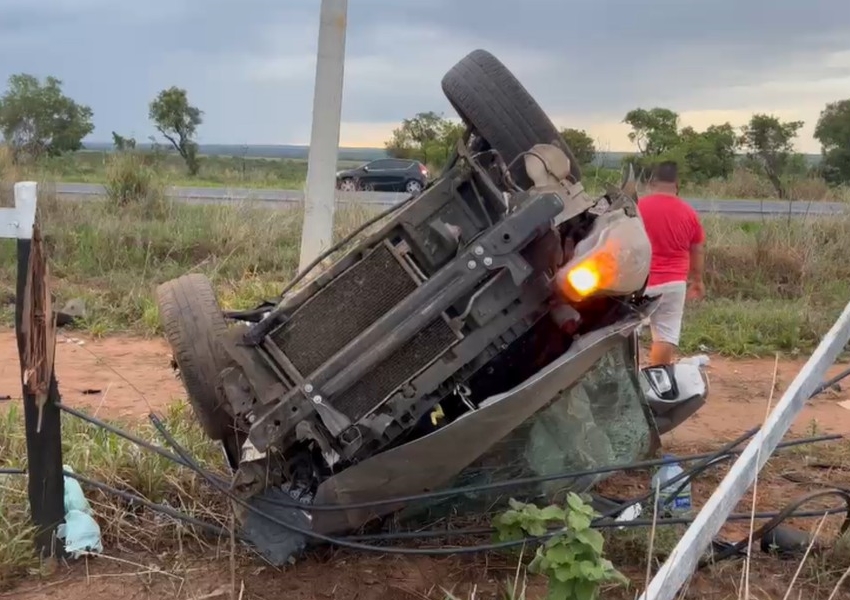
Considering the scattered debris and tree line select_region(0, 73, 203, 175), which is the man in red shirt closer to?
the scattered debris

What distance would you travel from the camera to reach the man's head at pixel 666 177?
6082 mm

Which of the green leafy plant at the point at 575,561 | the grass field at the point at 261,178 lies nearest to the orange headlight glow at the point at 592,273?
the green leafy plant at the point at 575,561

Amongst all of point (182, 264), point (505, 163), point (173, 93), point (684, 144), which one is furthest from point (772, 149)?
point (505, 163)

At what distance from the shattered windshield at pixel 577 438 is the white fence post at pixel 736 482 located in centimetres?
84

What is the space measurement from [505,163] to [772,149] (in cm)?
3053

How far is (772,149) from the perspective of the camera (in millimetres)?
31594

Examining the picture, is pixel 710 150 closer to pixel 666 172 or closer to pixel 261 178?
pixel 261 178

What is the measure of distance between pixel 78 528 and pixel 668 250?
12.9ft

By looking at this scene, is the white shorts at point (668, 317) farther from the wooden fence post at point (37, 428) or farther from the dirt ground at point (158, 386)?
the wooden fence post at point (37, 428)

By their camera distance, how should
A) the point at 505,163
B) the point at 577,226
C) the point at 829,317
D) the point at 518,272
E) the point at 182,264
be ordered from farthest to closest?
the point at 182,264
the point at 829,317
the point at 505,163
the point at 577,226
the point at 518,272

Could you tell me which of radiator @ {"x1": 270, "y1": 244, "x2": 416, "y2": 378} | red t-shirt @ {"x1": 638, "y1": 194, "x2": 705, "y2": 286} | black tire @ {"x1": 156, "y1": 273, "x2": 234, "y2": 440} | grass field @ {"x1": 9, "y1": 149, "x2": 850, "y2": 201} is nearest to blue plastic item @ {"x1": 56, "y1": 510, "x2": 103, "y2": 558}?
black tire @ {"x1": 156, "y1": 273, "x2": 234, "y2": 440}

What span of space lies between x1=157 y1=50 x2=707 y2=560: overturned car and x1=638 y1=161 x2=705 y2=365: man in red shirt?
2355mm

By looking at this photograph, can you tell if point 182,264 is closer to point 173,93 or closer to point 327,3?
point 327,3

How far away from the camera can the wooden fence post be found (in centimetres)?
304
